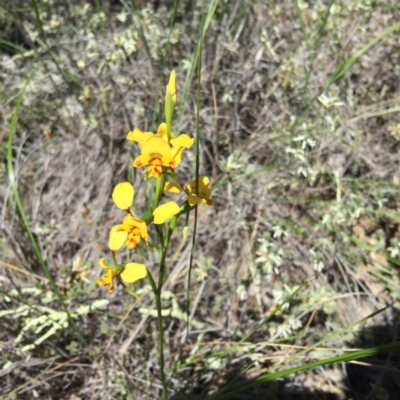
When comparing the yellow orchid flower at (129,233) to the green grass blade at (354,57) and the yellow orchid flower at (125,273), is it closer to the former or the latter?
the yellow orchid flower at (125,273)

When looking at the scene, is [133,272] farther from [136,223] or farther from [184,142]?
[184,142]

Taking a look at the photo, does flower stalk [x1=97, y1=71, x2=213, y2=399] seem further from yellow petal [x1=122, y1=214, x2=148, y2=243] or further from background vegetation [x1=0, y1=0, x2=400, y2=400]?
background vegetation [x1=0, y1=0, x2=400, y2=400]

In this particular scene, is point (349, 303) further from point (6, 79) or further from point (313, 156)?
point (6, 79)

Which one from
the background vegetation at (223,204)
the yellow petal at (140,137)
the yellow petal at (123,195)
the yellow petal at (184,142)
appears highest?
the yellow petal at (140,137)

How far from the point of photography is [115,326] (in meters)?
1.94

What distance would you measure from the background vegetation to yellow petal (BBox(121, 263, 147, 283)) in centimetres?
→ 64

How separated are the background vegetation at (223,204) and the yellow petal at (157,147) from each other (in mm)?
802

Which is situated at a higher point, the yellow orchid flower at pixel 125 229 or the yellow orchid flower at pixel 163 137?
the yellow orchid flower at pixel 163 137

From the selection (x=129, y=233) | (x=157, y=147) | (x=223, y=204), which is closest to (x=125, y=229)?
(x=129, y=233)

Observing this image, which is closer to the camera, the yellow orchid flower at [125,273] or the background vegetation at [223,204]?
the yellow orchid flower at [125,273]

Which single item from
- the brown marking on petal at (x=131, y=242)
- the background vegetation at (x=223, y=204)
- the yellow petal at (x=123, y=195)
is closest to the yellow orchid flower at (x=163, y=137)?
the yellow petal at (x=123, y=195)

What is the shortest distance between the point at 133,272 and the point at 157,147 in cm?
33

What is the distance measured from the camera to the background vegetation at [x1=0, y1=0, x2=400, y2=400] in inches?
72.1

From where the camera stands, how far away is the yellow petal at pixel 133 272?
1.01 metres
